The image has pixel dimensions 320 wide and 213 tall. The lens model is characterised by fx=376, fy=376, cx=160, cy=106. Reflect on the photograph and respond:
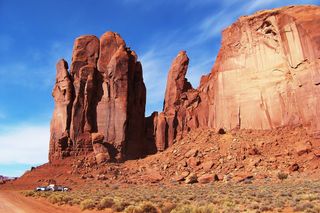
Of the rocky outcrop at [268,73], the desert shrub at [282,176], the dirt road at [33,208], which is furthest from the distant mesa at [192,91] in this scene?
the dirt road at [33,208]

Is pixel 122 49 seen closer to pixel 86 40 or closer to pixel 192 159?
pixel 86 40

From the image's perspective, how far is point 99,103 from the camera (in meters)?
64.5

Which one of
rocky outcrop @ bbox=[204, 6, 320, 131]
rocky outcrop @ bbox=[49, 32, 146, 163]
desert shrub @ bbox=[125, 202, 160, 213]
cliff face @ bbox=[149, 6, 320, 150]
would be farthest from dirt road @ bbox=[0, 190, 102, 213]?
rocky outcrop @ bbox=[204, 6, 320, 131]

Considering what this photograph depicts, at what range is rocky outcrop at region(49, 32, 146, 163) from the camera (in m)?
62.0

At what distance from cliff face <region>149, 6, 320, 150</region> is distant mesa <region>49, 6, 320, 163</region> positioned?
141 mm

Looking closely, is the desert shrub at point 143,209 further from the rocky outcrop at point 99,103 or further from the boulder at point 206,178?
the rocky outcrop at point 99,103

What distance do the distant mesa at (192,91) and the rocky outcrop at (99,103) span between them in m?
0.16

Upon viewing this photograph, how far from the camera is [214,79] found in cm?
6512

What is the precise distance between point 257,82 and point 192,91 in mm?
14783

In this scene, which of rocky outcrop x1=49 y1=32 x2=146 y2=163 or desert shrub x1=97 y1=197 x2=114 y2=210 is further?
rocky outcrop x1=49 y1=32 x2=146 y2=163

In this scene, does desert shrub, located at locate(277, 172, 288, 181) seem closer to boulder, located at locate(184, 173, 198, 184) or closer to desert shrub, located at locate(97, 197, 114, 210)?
boulder, located at locate(184, 173, 198, 184)

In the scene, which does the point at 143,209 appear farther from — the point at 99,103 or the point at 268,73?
the point at 99,103

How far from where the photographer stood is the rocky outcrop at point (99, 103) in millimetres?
61969

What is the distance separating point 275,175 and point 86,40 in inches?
1632
